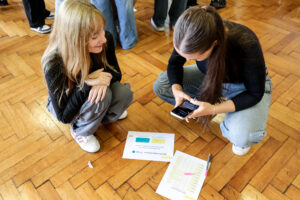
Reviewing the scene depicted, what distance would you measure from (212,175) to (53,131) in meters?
0.91

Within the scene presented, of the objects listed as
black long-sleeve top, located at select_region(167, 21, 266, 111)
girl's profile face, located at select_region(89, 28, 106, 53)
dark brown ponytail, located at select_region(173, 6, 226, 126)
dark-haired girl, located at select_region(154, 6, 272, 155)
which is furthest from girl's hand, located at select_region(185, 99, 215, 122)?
girl's profile face, located at select_region(89, 28, 106, 53)

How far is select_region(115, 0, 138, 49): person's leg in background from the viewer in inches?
71.3

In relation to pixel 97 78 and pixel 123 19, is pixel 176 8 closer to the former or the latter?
pixel 123 19

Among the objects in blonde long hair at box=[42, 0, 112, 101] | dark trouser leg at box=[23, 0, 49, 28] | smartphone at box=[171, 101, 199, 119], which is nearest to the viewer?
blonde long hair at box=[42, 0, 112, 101]

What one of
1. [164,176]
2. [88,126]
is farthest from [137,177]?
[88,126]

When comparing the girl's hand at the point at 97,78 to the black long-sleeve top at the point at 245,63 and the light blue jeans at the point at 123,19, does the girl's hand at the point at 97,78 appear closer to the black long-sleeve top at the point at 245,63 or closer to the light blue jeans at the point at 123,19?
the black long-sleeve top at the point at 245,63

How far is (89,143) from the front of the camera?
1.21 m

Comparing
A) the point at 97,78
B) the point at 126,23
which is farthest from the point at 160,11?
the point at 97,78

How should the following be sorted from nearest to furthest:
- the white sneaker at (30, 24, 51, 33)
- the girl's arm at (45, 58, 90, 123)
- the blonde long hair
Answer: the blonde long hair < the girl's arm at (45, 58, 90, 123) < the white sneaker at (30, 24, 51, 33)

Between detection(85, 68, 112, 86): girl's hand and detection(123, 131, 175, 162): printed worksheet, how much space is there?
1.22ft

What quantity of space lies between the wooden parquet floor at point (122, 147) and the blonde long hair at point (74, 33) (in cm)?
49

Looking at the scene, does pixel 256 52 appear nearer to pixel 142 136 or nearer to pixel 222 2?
pixel 142 136

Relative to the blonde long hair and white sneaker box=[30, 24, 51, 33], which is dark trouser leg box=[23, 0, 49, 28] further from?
the blonde long hair

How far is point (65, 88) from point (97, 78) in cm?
15
